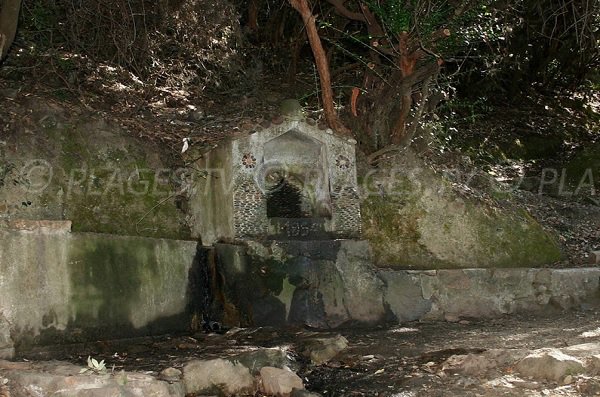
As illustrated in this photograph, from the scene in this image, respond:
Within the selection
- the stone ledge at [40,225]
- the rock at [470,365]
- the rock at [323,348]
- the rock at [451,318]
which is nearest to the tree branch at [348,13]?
the rock at [451,318]

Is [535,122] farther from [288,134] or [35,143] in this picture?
[35,143]

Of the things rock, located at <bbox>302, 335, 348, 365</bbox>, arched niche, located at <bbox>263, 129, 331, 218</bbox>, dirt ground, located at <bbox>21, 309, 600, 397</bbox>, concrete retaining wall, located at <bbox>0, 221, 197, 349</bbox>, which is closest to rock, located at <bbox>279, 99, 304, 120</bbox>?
arched niche, located at <bbox>263, 129, 331, 218</bbox>

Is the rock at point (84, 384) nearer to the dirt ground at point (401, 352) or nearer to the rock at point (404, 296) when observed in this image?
the dirt ground at point (401, 352)

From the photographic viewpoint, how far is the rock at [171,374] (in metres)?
4.73

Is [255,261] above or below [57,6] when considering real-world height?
below

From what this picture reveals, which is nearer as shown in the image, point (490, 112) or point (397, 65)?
point (397, 65)

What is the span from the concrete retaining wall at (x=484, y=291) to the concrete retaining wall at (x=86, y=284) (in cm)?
245

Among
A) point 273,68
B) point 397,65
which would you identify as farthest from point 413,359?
point 273,68

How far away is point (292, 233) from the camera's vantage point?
7.37 metres

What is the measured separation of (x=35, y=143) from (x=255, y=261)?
2648 millimetres

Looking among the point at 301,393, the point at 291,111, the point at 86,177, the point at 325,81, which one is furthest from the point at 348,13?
the point at 301,393

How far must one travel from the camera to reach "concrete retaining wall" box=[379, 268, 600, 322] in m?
7.43

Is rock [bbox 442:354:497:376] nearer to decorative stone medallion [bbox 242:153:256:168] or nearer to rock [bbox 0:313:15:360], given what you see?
decorative stone medallion [bbox 242:153:256:168]

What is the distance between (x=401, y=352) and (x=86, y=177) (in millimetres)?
3816
